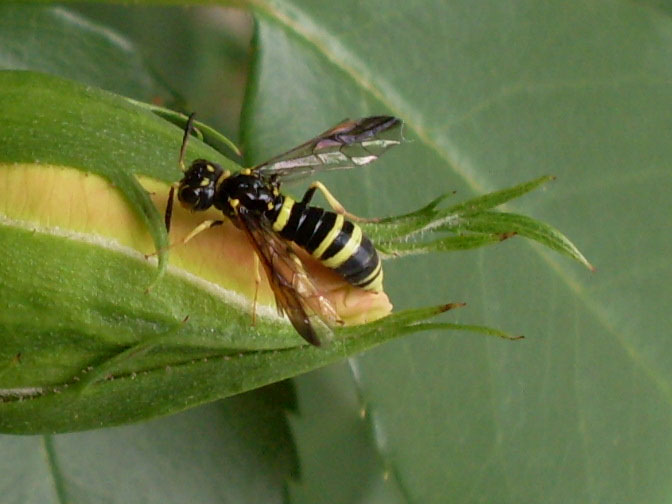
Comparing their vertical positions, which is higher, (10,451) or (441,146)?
(441,146)

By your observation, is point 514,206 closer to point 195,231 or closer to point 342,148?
point 342,148

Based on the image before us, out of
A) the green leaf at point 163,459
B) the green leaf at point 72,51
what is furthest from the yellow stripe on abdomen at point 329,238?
the green leaf at point 72,51

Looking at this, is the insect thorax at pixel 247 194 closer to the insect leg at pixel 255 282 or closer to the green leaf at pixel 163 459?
the insect leg at pixel 255 282

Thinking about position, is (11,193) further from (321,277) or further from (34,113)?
(321,277)

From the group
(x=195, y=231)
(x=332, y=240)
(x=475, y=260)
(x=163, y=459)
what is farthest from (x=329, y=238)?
(x=163, y=459)

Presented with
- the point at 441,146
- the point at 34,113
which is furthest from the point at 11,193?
the point at 441,146

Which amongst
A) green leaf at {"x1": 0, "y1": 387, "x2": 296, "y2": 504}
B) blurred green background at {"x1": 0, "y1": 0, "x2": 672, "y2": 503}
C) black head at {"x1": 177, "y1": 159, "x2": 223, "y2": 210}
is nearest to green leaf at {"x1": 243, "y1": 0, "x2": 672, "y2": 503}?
blurred green background at {"x1": 0, "y1": 0, "x2": 672, "y2": 503}

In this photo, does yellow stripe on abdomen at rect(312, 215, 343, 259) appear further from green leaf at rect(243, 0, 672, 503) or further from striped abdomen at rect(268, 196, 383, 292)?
green leaf at rect(243, 0, 672, 503)
